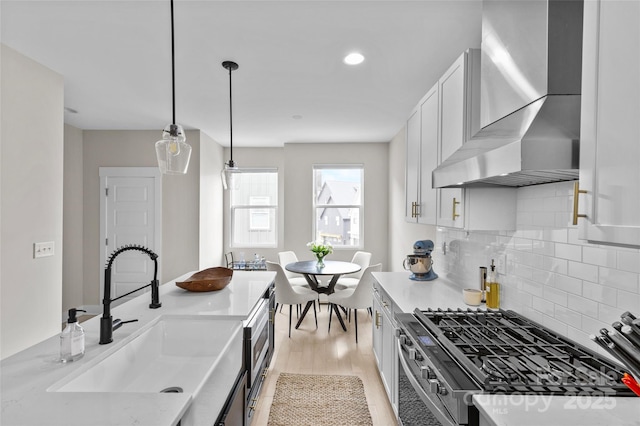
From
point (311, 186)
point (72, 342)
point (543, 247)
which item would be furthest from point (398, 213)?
point (72, 342)

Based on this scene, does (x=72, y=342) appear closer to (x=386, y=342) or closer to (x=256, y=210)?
(x=386, y=342)

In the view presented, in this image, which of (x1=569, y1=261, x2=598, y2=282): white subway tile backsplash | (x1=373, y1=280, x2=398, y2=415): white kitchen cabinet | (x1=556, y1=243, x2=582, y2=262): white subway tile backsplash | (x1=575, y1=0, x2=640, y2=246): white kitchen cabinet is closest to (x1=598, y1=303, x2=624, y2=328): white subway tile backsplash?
(x1=569, y1=261, x2=598, y2=282): white subway tile backsplash

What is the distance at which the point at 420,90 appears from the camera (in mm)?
3057

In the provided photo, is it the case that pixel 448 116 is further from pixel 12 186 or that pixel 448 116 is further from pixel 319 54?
pixel 12 186

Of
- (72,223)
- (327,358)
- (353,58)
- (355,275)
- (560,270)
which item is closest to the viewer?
(560,270)

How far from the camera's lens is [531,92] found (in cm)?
128

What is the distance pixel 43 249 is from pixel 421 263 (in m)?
3.16

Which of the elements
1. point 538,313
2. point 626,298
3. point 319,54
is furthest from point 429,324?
point 319,54

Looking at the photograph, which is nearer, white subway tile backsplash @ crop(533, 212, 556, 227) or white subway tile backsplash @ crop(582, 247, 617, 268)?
white subway tile backsplash @ crop(582, 247, 617, 268)

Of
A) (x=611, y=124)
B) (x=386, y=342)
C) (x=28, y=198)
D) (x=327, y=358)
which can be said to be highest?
(x=611, y=124)

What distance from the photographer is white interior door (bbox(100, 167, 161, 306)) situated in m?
4.64

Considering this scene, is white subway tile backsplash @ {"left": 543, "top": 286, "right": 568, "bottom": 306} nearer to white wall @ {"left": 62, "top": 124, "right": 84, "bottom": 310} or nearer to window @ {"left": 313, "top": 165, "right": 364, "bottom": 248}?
window @ {"left": 313, "top": 165, "right": 364, "bottom": 248}

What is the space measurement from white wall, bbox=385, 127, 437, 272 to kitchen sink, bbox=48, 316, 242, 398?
2728 millimetres

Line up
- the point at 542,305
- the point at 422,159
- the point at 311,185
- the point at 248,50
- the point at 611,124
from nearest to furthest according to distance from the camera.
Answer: the point at 611,124, the point at 542,305, the point at 248,50, the point at 422,159, the point at 311,185
